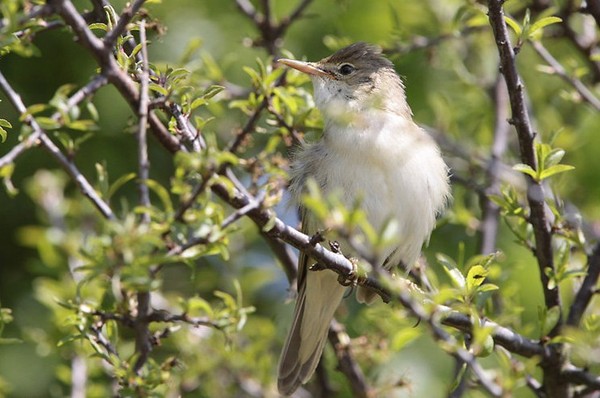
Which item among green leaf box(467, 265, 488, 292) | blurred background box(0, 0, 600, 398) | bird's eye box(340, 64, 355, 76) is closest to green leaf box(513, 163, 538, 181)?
green leaf box(467, 265, 488, 292)

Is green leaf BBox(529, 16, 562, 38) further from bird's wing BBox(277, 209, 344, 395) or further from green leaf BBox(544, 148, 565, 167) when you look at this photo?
bird's wing BBox(277, 209, 344, 395)

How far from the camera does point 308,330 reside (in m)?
4.18

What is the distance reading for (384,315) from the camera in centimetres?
363

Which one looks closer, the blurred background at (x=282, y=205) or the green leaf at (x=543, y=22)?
the green leaf at (x=543, y=22)

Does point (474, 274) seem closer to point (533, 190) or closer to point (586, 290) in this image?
point (533, 190)

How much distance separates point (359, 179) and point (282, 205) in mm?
385

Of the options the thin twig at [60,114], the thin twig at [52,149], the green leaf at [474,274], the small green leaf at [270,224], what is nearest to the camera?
the thin twig at [60,114]

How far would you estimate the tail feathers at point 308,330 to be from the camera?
4035 mm

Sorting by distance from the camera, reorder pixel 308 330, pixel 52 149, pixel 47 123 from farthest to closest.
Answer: pixel 308 330 → pixel 52 149 → pixel 47 123

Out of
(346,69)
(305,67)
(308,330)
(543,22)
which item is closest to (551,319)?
(543,22)

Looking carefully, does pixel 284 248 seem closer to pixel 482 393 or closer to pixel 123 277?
pixel 482 393

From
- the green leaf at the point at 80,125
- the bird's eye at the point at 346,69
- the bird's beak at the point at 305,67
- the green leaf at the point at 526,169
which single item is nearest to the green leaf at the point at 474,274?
the green leaf at the point at 526,169

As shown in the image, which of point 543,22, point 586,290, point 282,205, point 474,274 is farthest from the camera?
point 282,205

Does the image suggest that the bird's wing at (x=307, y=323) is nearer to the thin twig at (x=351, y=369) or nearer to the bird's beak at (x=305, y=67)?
the thin twig at (x=351, y=369)
